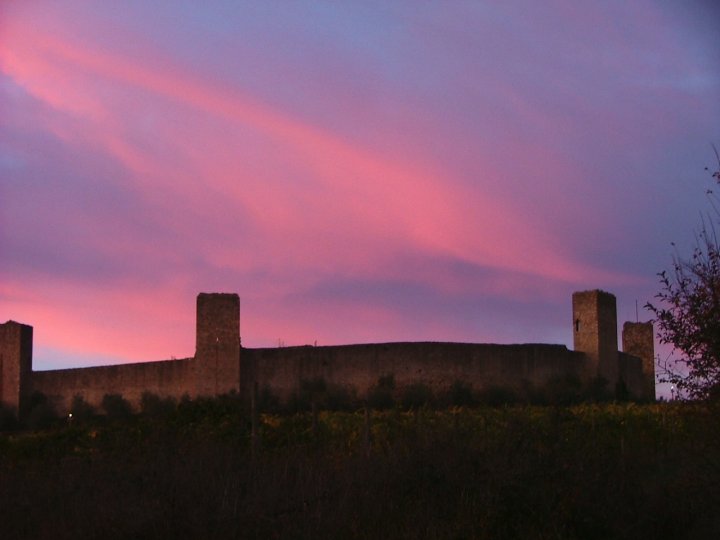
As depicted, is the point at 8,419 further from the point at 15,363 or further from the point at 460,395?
the point at 460,395

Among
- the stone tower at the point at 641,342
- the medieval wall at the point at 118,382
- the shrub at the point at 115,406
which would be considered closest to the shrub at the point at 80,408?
the medieval wall at the point at 118,382

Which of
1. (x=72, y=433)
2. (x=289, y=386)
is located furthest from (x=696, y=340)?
(x=289, y=386)

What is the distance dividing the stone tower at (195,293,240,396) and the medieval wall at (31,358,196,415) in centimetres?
35

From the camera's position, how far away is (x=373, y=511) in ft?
41.1

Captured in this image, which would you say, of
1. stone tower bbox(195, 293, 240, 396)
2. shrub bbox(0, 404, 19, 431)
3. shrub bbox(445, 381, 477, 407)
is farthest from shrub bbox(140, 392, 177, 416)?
shrub bbox(445, 381, 477, 407)

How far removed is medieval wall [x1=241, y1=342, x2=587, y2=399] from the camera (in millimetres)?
32156

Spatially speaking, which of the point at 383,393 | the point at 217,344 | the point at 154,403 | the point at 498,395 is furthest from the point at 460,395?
the point at 154,403

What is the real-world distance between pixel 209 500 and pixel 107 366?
23143mm

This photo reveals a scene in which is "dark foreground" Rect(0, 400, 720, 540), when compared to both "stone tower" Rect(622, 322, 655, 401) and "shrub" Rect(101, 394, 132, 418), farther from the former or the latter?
"stone tower" Rect(622, 322, 655, 401)

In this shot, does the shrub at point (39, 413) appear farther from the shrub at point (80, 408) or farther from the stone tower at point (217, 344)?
the stone tower at point (217, 344)

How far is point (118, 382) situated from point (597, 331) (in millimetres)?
14379

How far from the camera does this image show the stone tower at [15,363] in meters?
36.3

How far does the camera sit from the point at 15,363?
36.8 meters

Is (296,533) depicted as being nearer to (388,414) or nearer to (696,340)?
(696,340)
